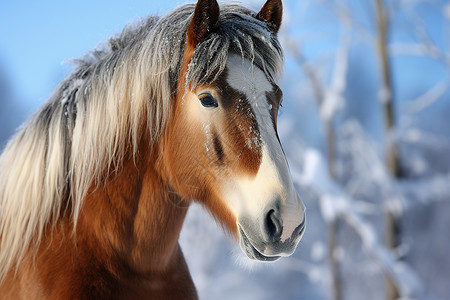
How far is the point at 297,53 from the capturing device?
10.3 metres

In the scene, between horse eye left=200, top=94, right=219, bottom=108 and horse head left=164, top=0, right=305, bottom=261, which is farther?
horse eye left=200, top=94, right=219, bottom=108

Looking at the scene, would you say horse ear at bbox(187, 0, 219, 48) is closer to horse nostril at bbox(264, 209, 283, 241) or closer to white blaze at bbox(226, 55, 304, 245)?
white blaze at bbox(226, 55, 304, 245)

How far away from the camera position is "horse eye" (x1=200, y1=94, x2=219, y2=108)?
1942mm

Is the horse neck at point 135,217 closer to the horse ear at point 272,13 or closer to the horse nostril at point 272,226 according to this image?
the horse nostril at point 272,226

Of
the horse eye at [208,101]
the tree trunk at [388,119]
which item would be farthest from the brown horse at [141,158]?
the tree trunk at [388,119]

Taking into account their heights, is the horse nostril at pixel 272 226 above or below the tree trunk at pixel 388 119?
above

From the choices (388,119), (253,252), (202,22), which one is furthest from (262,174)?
(388,119)

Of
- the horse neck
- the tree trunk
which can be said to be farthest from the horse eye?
→ the tree trunk

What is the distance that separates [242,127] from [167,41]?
595mm

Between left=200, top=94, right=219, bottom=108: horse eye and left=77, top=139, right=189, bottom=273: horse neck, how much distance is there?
391mm

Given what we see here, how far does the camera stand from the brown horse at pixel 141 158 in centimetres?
192

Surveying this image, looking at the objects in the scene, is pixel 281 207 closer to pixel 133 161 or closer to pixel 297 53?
pixel 133 161

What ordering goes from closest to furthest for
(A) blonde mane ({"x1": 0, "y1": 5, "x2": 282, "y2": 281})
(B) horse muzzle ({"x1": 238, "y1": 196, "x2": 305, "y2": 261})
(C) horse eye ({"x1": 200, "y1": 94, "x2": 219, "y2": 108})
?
(B) horse muzzle ({"x1": 238, "y1": 196, "x2": 305, "y2": 261}) < (C) horse eye ({"x1": 200, "y1": 94, "x2": 219, "y2": 108}) < (A) blonde mane ({"x1": 0, "y1": 5, "x2": 282, "y2": 281})

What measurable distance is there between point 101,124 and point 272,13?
1.09m
